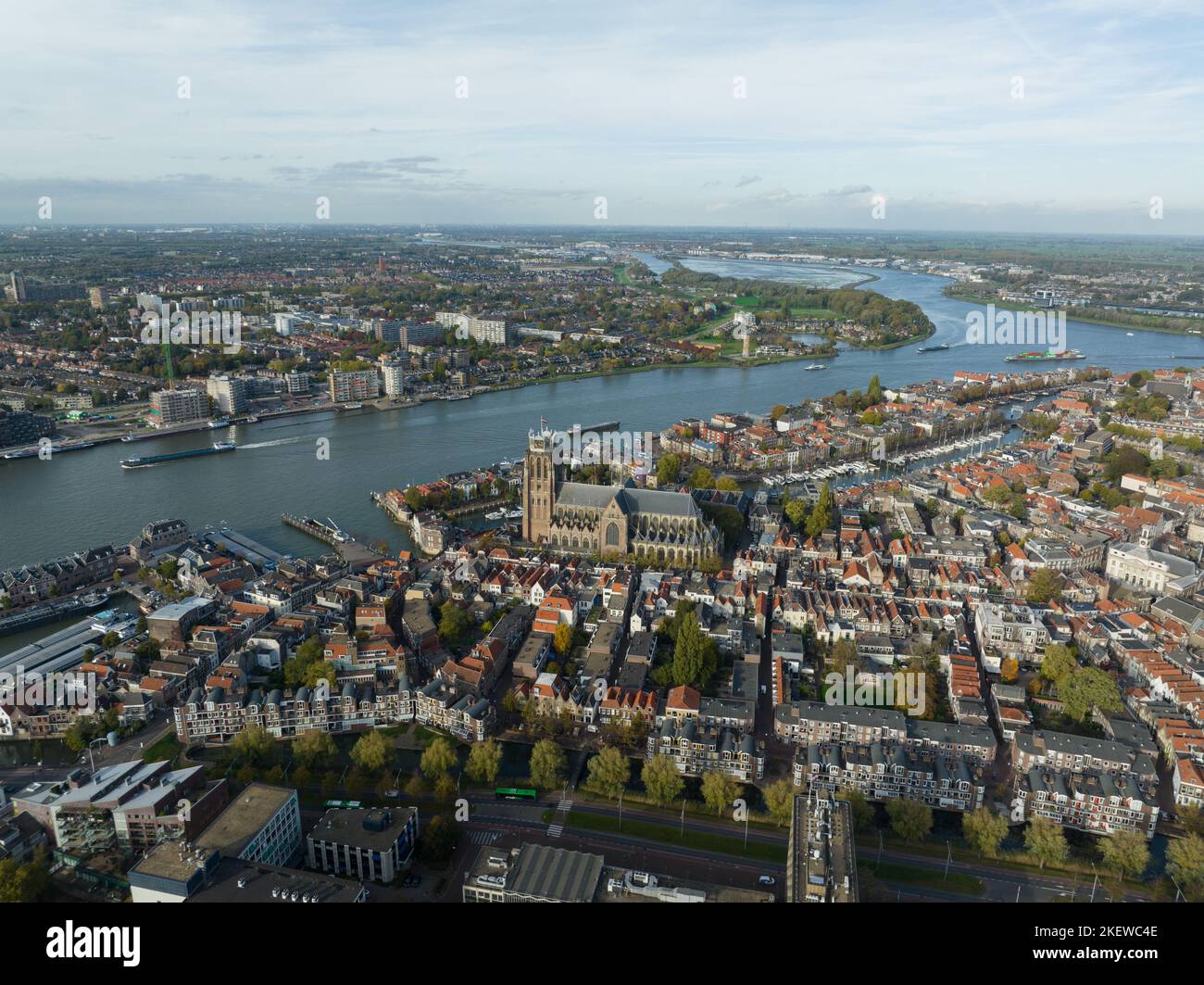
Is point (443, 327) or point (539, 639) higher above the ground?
point (443, 327)

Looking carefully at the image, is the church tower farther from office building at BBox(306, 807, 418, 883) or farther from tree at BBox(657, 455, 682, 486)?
office building at BBox(306, 807, 418, 883)

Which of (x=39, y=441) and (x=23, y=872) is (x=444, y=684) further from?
(x=39, y=441)

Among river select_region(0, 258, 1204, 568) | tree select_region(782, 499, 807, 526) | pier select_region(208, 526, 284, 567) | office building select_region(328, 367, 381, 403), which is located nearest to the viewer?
pier select_region(208, 526, 284, 567)

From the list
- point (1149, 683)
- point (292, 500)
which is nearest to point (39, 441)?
point (292, 500)

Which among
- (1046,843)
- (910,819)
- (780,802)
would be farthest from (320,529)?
(1046,843)

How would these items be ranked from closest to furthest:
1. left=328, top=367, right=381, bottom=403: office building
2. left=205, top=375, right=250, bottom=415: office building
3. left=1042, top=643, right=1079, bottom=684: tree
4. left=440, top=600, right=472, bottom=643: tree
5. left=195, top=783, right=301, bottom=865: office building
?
left=195, top=783, right=301, bottom=865: office building
left=1042, top=643, right=1079, bottom=684: tree
left=440, top=600, right=472, bottom=643: tree
left=205, top=375, right=250, bottom=415: office building
left=328, top=367, right=381, bottom=403: office building

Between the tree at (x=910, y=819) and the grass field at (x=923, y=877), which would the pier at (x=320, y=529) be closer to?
the tree at (x=910, y=819)

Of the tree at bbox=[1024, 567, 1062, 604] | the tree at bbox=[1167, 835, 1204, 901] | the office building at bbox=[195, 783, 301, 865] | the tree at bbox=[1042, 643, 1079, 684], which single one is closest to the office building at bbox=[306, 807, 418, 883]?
the office building at bbox=[195, 783, 301, 865]
